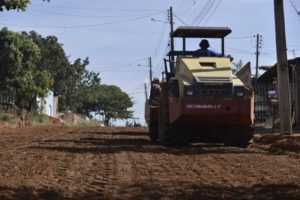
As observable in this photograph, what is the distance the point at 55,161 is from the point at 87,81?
68877mm

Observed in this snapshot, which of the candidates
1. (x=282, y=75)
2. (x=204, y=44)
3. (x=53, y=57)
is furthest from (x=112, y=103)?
(x=204, y=44)

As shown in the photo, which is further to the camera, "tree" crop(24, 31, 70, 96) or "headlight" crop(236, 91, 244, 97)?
"tree" crop(24, 31, 70, 96)

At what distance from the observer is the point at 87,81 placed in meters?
80.8

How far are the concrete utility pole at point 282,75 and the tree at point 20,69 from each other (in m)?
27.9

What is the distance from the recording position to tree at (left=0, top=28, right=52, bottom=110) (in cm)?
4488

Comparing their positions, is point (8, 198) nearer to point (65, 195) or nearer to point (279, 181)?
point (65, 195)

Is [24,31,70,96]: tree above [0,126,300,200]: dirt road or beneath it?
above

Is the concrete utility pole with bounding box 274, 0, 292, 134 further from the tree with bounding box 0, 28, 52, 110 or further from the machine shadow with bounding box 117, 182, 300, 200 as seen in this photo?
the tree with bounding box 0, 28, 52, 110

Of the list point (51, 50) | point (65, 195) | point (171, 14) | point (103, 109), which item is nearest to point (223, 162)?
point (65, 195)

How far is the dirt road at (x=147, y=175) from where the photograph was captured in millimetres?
8508

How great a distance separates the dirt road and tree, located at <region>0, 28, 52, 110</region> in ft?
102

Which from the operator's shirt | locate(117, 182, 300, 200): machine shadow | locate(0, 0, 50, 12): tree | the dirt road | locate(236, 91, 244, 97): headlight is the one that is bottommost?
locate(117, 182, 300, 200): machine shadow

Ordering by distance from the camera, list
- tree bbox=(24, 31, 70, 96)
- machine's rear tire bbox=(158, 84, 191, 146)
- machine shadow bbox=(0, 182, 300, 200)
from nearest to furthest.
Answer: machine shadow bbox=(0, 182, 300, 200)
machine's rear tire bbox=(158, 84, 191, 146)
tree bbox=(24, 31, 70, 96)

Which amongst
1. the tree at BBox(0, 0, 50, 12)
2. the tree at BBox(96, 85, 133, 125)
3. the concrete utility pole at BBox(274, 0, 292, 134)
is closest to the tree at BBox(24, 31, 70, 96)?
the tree at BBox(96, 85, 133, 125)
